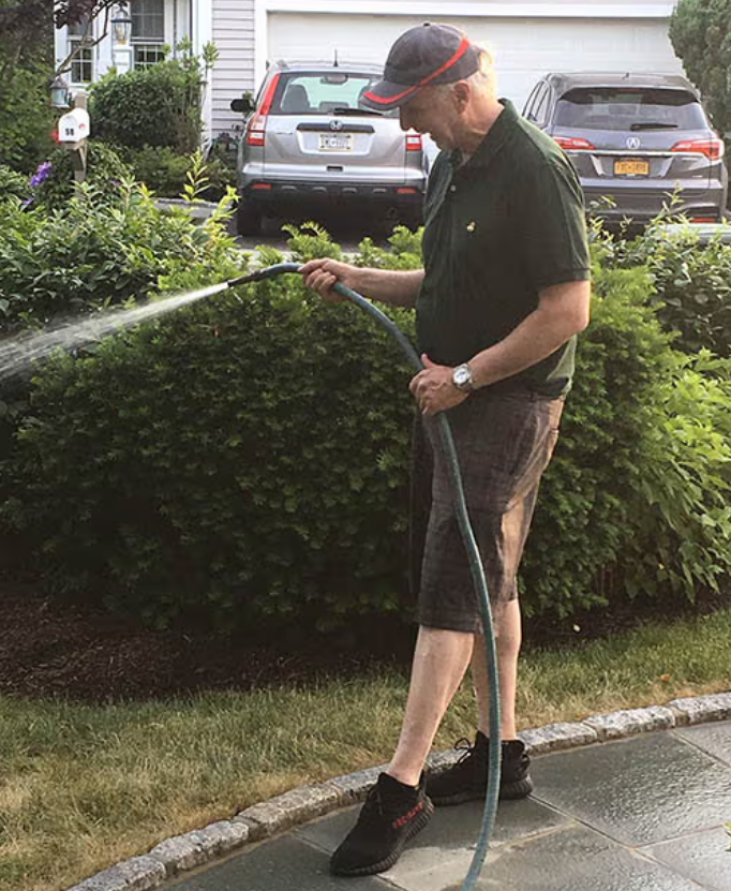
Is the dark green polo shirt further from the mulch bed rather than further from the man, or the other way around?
the mulch bed

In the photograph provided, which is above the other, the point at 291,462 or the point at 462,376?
the point at 462,376

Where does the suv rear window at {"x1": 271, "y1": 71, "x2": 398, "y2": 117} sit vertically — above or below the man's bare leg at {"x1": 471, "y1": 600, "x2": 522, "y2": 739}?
above

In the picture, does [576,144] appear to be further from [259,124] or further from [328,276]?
[328,276]

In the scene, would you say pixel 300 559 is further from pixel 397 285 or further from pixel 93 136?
pixel 93 136

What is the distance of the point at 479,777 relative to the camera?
393 cm

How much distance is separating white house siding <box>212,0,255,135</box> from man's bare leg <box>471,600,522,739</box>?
19.6m

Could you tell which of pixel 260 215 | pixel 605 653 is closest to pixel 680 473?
pixel 605 653

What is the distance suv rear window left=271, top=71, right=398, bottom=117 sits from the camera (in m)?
15.6

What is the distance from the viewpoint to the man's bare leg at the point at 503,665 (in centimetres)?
383

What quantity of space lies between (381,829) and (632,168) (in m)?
12.6

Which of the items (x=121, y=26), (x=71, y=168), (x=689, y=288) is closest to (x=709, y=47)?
(x=121, y=26)

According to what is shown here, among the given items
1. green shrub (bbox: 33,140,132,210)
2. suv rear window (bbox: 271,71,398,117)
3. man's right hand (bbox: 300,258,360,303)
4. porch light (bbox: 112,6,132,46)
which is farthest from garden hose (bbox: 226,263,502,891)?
porch light (bbox: 112,6,132,46)

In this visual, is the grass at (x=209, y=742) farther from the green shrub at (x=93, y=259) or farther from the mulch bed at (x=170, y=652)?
the green shrub at (x=93, y=259)

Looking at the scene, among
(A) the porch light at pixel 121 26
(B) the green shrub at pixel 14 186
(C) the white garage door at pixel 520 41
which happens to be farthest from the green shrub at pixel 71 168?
(C) the white garage door at pixel 520 41
